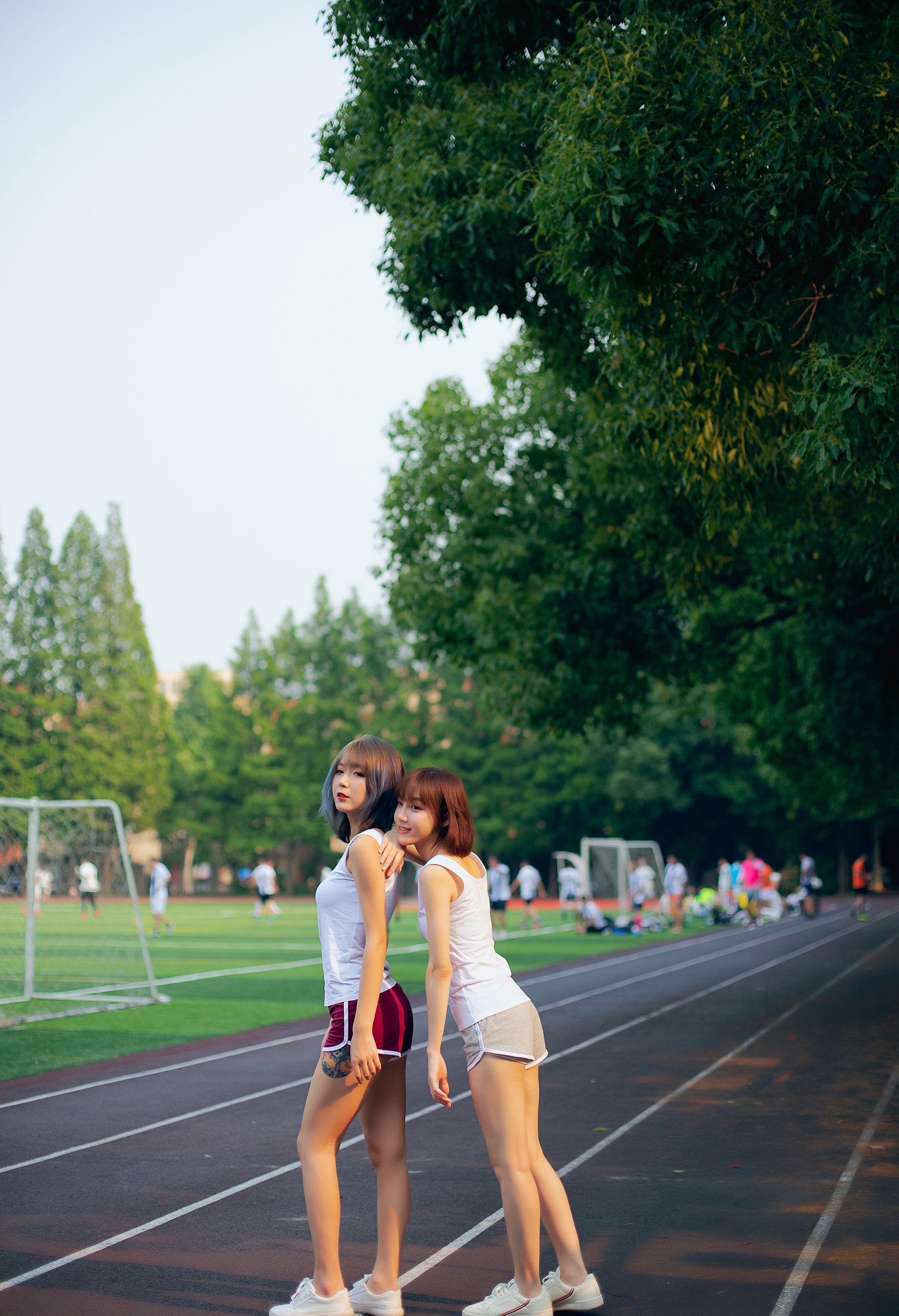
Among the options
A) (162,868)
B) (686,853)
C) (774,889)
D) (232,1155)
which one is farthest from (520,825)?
(232,1155)

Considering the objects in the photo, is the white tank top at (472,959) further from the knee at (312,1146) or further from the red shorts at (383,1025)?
the knee at (312,1146)

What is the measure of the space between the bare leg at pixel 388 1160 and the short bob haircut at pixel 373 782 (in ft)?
2.77

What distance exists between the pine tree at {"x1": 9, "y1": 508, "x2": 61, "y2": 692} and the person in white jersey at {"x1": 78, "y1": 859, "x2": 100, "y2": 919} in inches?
1812

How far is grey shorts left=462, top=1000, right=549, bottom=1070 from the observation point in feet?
14.5

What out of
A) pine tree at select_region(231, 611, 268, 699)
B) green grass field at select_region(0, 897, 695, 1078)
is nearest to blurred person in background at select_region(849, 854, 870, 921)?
green grass field at select_region(0, 897, 695, 1078)

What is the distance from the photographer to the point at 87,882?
27.5 m

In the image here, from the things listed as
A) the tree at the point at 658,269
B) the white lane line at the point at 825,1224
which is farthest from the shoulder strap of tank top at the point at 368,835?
the tree at the point at 658,269

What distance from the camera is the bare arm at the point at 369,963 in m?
4.28

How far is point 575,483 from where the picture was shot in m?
18.5

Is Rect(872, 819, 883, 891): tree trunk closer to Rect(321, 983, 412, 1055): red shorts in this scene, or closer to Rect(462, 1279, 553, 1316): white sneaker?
Rect(462, 1279, 553, 1316): white sneaker

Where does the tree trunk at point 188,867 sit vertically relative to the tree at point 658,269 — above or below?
below

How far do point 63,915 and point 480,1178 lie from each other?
19395mm

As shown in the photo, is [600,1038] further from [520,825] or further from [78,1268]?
[520,825]

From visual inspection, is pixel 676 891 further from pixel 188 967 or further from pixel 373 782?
pixel 373 782
